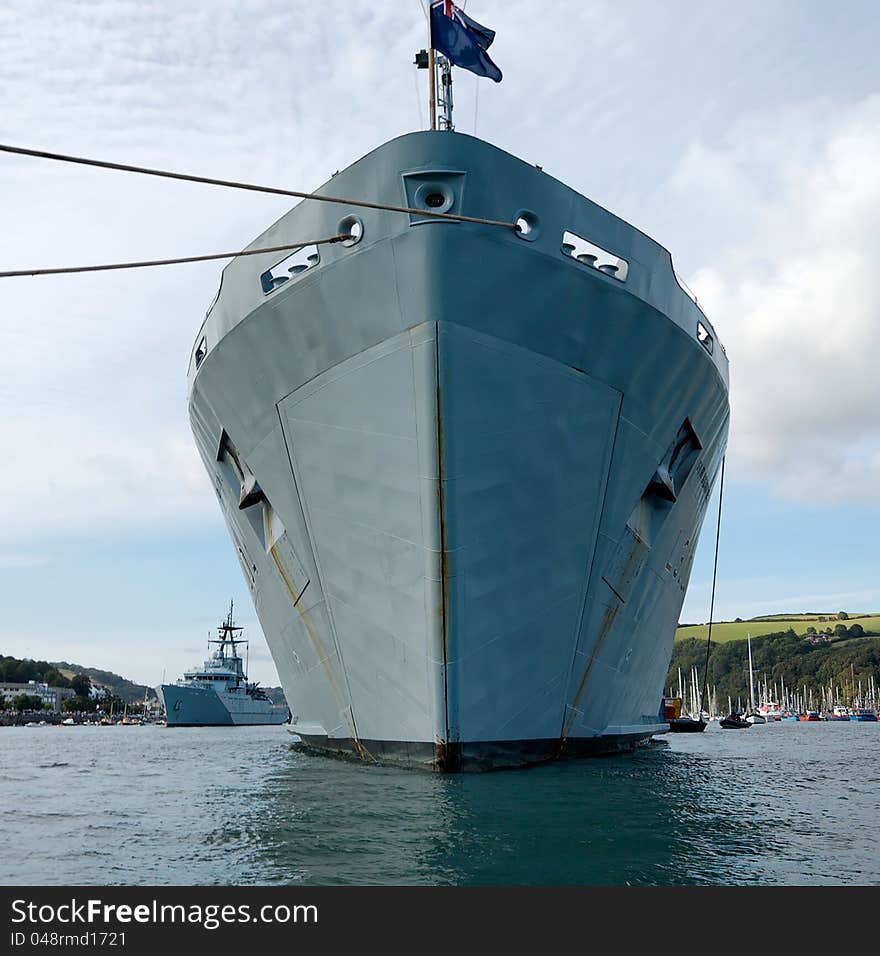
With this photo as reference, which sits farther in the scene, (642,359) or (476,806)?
(642,359)

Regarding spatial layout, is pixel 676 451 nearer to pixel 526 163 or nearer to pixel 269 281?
pixel 526 163

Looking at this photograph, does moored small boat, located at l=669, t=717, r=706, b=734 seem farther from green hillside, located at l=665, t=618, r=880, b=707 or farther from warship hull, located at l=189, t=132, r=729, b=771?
green hillside, located at l=665, t=618, r=880, b=707

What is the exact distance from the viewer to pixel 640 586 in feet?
38.0

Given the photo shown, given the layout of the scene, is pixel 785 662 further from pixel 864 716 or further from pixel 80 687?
pixel 80 687

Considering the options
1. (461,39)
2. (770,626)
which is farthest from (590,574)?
(770,626)

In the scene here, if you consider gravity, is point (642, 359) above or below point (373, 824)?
above

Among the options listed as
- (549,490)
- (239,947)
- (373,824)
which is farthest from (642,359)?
(239,947)

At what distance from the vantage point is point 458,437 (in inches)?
362

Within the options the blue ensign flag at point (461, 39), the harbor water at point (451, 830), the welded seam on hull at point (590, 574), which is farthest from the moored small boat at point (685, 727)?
the blue ensign flag at point (461, 39)

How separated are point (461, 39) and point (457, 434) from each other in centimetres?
549

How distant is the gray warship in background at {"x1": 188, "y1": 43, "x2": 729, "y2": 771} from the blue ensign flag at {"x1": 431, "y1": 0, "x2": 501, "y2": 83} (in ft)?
7.81

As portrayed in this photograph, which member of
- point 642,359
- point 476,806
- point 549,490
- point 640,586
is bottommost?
point 476,806

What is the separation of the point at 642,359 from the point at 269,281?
4.70 m

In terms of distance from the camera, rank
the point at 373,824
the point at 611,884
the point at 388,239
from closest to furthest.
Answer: the point at 611,884, the point at 373,824, the point at 388,239
